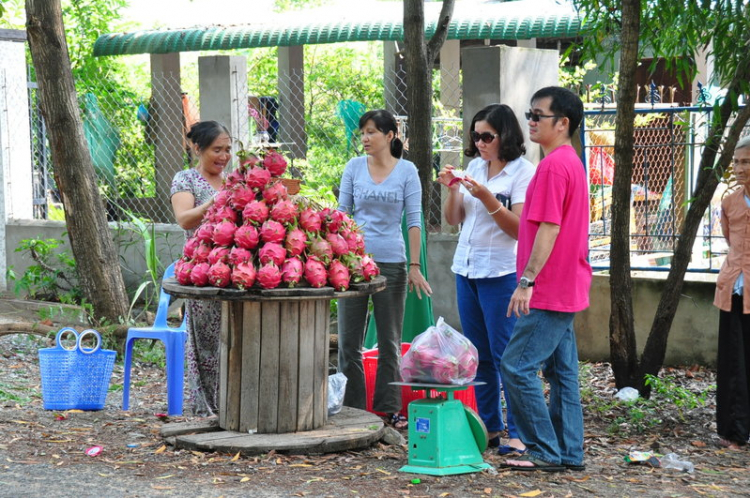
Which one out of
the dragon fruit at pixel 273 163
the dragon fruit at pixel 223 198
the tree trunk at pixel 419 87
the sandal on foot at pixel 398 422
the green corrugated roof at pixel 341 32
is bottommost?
the sandal on foot at pixel 398 422

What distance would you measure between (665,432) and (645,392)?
0.67 metres

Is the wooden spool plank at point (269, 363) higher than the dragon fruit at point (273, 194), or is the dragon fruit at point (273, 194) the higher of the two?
the dragon fruit at point (273, 194)

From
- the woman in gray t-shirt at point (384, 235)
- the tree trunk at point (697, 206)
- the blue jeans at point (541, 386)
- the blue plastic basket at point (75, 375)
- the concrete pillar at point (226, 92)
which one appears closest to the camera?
the blue jeans at point (541, 386)

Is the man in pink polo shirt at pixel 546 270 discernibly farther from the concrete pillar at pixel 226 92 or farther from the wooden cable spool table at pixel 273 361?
the concrete pillar at pixel 226 92

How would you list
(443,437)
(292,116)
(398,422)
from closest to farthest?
(443,437)
(398,422)
(292,116)

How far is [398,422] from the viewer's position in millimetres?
6172

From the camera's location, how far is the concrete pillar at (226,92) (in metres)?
9.88

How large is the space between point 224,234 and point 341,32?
29.9 feet

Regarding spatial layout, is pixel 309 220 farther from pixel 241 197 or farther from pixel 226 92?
pixel 226 92

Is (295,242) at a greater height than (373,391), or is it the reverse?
(295,242)

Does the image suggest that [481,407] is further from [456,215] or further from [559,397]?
[456,215]

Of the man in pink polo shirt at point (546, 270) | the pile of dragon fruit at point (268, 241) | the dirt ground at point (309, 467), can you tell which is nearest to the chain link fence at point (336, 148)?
the dirt ground at point (309, 467)

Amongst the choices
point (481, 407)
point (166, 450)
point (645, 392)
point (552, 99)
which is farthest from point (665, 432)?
point (166, 450)

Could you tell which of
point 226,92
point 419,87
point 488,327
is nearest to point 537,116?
point 488,327
